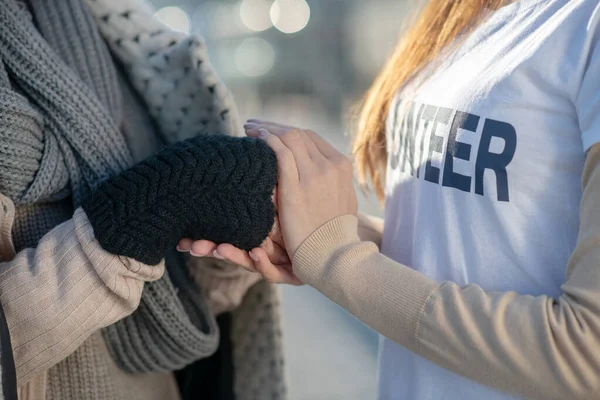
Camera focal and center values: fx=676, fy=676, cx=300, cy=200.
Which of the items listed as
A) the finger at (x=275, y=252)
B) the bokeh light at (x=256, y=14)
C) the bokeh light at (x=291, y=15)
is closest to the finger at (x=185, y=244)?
the finger at (x=275, y=252)

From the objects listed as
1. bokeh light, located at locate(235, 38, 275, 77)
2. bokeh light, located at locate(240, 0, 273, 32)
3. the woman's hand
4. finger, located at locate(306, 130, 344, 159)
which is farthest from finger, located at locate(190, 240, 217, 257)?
bokeh light, located at locate(240, 0, 273, 32)

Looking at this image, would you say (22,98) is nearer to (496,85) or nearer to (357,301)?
(357,301)

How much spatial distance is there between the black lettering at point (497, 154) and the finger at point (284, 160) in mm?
267

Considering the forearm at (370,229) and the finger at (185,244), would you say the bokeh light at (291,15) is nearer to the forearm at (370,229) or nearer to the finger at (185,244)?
the forearm at (370,229)

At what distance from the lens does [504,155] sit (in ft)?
3.04

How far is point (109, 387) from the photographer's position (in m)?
1.13

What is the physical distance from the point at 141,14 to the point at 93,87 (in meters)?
0.19

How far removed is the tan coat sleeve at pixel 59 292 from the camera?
94 centimetres

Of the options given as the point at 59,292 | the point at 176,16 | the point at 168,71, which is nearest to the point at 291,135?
the point at 168,71

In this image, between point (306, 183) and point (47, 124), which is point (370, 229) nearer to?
point (306, 183)

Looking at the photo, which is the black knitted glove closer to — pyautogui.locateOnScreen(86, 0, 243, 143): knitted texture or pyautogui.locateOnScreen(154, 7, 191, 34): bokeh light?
pyautogui.locateOnScreen(86, 0, 243, 143): knitted texture

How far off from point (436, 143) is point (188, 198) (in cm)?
38

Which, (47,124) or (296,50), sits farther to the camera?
(296,50)

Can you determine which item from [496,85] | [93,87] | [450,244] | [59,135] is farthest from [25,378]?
[496,85]
